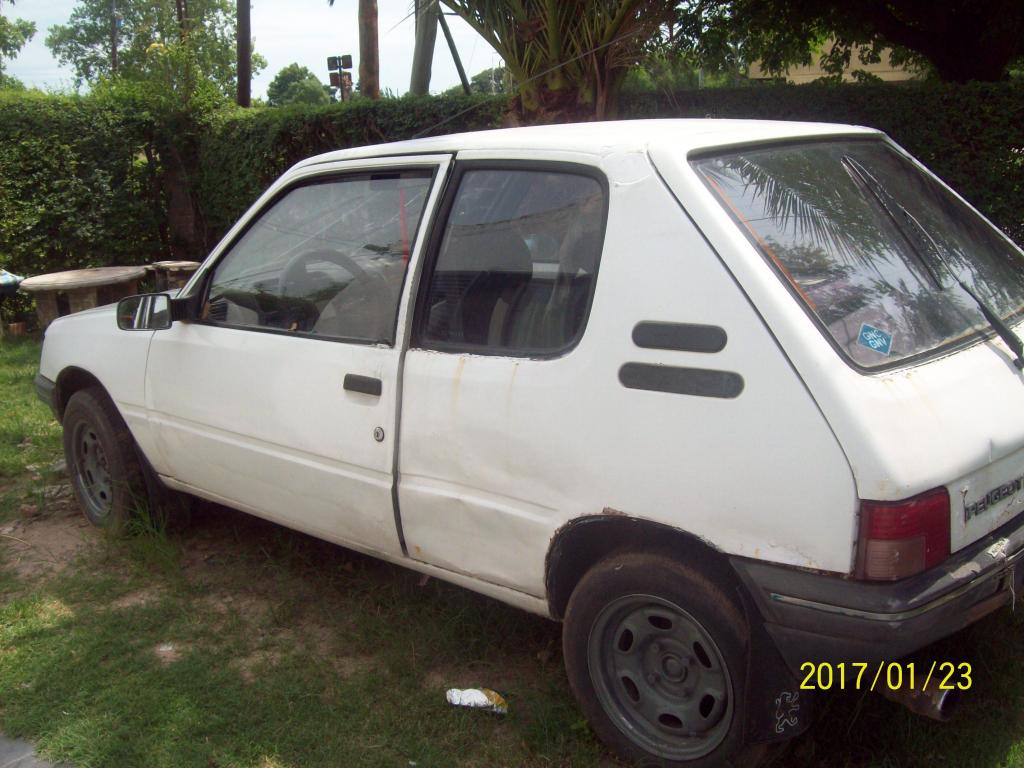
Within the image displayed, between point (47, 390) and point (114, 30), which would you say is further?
point (114, 30)

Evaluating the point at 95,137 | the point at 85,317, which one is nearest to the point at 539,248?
the point at 85,317

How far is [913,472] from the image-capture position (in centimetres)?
220

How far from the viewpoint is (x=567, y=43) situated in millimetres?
6238

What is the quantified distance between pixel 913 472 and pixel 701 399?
1.74 ft

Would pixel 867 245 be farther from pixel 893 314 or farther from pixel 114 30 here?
pixel 114 30

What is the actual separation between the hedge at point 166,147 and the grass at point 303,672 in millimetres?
5245

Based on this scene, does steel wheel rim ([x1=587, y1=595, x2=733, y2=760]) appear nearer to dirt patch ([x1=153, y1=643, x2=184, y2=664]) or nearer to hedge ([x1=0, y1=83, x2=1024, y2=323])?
dirt patch ([x1=153, y1=643, x2=184, y2=664])

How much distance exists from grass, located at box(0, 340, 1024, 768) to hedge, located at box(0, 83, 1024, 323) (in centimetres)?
524

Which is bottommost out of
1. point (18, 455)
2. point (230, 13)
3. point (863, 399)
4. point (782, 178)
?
point (18, 455)

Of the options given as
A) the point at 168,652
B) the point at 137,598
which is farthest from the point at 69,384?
the point at 168,652

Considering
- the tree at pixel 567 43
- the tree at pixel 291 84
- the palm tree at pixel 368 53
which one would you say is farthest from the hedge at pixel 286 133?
the tree at pixel 291 84

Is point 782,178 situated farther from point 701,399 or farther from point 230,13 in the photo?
point 230,13

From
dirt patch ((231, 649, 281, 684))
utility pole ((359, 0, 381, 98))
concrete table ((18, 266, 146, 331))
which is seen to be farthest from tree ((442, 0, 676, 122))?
utility pole ((359, 0, 381, 98))

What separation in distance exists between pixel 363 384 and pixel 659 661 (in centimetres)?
134
